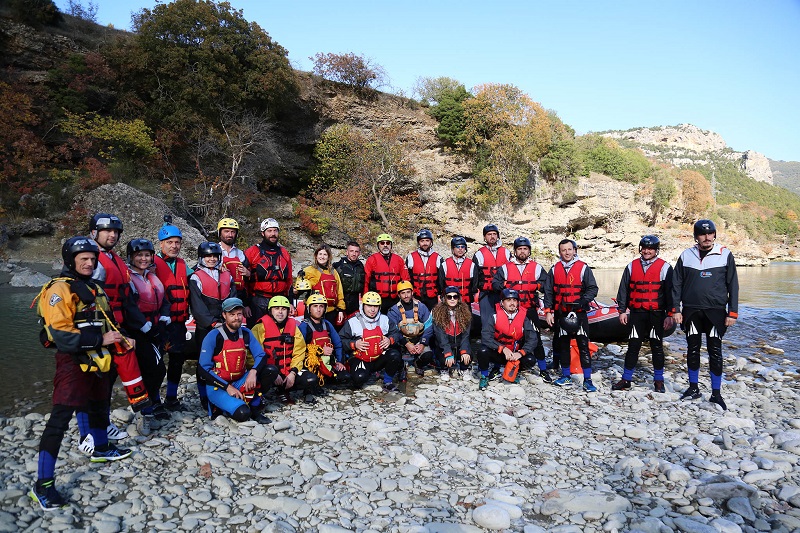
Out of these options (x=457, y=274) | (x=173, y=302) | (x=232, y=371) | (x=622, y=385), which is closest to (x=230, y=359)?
(x=232, y=371)

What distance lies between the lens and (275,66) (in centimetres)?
2264

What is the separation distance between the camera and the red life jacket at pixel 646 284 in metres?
6.05

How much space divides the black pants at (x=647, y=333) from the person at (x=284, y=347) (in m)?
4.41

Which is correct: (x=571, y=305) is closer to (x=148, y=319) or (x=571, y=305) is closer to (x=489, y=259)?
(x=489, y=259)

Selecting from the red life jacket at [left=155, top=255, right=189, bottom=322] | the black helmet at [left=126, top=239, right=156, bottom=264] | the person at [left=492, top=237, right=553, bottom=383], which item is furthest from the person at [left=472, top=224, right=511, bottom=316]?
the black helmet at [left=126, top=239, right=156, bottom=264]

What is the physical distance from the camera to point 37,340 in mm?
8336

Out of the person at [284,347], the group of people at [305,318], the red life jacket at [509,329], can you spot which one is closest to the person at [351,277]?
the group of people at [305,318]

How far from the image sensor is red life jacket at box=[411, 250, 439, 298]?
7.61 m

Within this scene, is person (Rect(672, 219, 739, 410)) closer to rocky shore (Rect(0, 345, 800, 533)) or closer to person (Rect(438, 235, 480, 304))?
rocky shore (Rect(0, 345, 800, 533))

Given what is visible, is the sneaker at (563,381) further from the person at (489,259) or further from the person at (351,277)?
the person at (351,277)

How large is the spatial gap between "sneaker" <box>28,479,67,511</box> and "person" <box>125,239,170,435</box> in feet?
4.24

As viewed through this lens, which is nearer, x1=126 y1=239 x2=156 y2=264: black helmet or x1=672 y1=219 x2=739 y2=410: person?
x1=126 y1=239 x2=156 y2=264: black helmet

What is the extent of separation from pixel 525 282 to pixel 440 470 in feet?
12.0

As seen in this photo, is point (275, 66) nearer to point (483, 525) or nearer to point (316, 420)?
point (316, 420)
